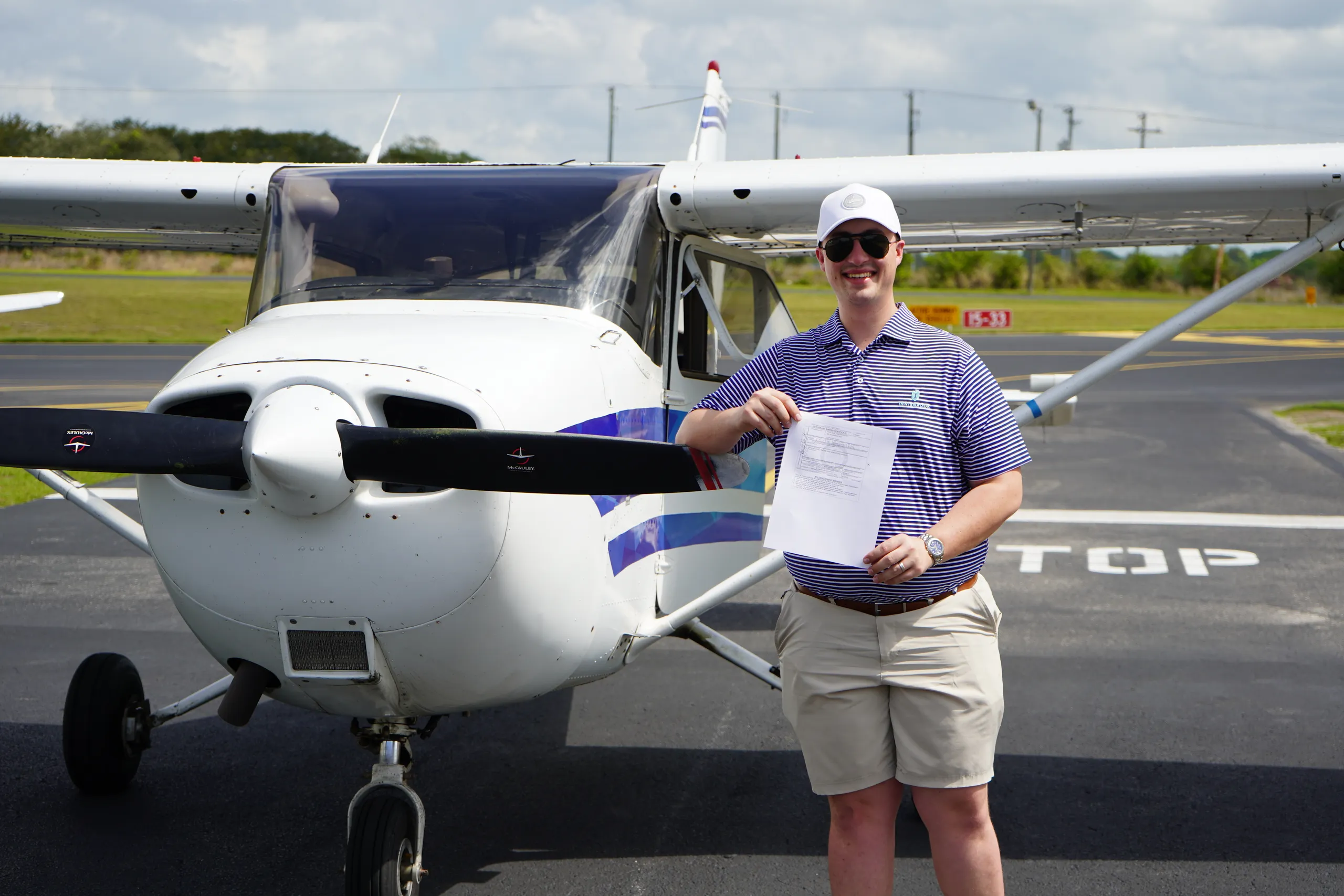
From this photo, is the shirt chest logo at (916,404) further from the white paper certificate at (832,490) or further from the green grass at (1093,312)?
the green grass at (1093,312)

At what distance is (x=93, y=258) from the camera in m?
42.9

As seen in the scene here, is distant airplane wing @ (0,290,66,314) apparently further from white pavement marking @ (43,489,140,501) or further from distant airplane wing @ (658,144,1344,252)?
distant airplane wing @ (658,144,1344,252)

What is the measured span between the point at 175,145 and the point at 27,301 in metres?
61.6

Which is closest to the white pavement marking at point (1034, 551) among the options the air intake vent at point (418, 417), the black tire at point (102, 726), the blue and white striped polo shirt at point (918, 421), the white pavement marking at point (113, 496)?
the black tire at point (102, 726)

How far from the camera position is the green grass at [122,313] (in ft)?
90.0

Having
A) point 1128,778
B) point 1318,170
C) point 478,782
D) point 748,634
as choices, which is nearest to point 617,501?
point 478,782

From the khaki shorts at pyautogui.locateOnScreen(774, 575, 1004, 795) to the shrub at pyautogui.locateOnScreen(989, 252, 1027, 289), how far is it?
5627cm

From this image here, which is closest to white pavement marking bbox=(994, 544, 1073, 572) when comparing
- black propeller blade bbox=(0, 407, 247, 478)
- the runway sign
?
the runway sign

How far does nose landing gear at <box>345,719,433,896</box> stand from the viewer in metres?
3.19

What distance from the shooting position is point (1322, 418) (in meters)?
16.2

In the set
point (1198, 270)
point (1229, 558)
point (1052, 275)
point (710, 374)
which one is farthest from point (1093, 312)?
point (710, 374)

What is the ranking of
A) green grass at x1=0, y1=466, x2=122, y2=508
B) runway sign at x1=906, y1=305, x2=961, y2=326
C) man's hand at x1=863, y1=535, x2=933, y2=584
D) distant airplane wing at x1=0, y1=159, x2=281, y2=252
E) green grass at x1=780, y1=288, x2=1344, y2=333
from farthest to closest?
1. green grass at x1=780, y1=288, x2=1344, y2=333
2. green grass at x1=0, y1=466, x2=122, y2=508
3. runway sign at x1=906, y1=305, x2=961, y2=326
4. distant airplane wing at x1=0, y1=159, x2=281, y2=252
5. man's hand at x1=863, y1=535, x2=933, y2=584

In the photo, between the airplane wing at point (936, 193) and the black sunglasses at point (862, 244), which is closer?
the black sunglasses at point (862, 244)

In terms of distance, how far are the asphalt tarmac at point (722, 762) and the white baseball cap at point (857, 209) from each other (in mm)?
2070
